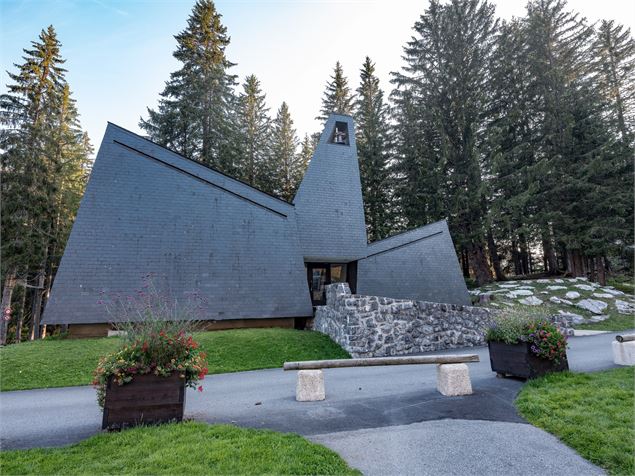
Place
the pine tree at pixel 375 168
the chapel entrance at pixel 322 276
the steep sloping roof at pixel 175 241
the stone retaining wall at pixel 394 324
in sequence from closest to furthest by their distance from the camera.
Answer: the stone retaining wall at pixel 394 324 < the steep sloping roof at pixel 175 241 < the chapel entrance at pixel 322 276 < the pine tree at pixel 375 168

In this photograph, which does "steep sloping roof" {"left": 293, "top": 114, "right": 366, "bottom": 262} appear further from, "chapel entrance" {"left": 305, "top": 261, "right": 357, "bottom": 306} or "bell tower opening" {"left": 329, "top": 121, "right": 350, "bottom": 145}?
"chapel entrance" {"left": 305, "top": 261, "right": 357, "bottom": 306}

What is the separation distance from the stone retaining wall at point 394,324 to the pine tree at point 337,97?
20.9 m

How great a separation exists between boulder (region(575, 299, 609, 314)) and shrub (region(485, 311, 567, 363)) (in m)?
12.5

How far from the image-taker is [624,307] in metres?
14.7

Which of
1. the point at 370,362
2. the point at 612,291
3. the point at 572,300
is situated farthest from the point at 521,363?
the point at 612,291

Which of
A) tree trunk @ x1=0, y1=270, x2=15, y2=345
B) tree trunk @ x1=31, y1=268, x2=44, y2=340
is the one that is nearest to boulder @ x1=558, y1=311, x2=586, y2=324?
tree trunk @ x1=0, y1=270, x2=15, y2=345

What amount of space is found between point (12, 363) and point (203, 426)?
23.3 feet

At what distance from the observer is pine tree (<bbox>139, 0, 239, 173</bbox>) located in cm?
2092

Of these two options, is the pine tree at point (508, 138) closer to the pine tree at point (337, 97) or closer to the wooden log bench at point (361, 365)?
the pine tree at point (337, 97)

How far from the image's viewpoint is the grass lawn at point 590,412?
2.91 m

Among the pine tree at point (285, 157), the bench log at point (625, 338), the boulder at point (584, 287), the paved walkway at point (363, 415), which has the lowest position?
the paved walkway at point (363, 415)

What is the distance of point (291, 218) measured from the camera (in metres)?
13.3

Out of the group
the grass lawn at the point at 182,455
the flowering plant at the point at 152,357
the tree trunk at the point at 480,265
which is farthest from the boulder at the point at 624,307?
the flowering plant at the point at 152,357

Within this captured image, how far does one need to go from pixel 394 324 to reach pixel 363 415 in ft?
19.2
